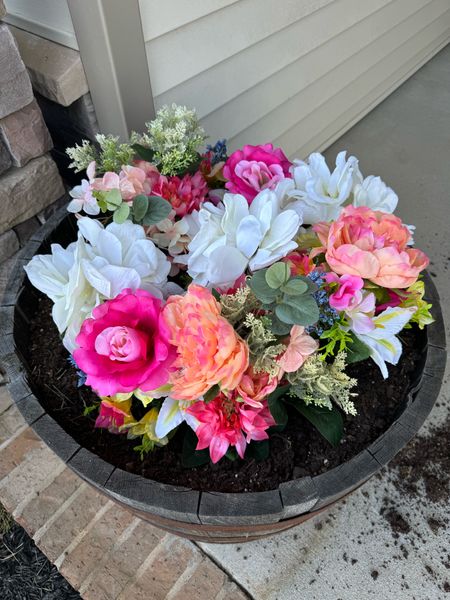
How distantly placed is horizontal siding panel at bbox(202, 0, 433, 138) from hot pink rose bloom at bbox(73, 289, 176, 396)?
3.09ft

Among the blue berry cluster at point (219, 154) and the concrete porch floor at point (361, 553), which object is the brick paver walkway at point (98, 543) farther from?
the blue berry cluster at point (219, 154)

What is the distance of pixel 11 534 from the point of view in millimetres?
1281

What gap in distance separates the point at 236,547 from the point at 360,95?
1946 mm

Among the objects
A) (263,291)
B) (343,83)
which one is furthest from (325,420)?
(343,83)

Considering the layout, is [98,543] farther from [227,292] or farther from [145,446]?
[227,292]

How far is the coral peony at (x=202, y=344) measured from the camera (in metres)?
0.64

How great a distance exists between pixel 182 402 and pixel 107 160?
471 mm

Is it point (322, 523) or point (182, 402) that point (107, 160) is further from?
point (322, 523)

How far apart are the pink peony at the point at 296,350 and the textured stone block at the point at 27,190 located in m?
0.80

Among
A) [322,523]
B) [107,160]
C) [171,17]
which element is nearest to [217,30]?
[171,17]

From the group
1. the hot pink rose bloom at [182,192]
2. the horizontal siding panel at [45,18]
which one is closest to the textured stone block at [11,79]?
the horizontal siding panel at [45,18]

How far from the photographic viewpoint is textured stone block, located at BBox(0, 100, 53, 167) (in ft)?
3.65

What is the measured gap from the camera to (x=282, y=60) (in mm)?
1607

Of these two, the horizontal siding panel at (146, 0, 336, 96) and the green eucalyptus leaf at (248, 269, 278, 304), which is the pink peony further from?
the horizontal siding panel at (146, 0, 336, 96)
